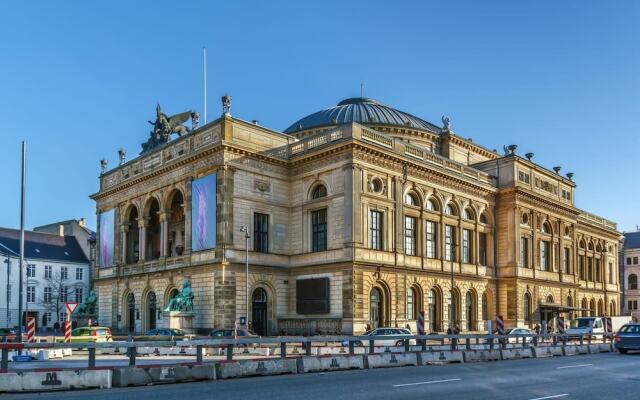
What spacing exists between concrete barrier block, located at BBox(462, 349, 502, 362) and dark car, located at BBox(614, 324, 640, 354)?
25.6 feet

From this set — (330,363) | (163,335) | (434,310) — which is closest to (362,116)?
(434,310)

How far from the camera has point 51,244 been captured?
3423 inches

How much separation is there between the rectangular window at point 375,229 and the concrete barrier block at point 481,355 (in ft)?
59.5

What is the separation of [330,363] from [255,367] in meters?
3.32

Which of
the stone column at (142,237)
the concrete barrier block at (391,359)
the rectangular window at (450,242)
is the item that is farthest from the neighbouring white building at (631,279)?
the concrete barrier block at (391,359)

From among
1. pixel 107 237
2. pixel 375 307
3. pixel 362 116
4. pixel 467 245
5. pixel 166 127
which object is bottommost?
pixel 375 307

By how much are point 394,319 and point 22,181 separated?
26.4 meters

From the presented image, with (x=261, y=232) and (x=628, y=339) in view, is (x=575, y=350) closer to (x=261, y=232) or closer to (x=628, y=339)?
(x=628, y=339)

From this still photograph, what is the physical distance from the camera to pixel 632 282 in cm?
11181

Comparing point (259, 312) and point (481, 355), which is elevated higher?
point (259, 312)

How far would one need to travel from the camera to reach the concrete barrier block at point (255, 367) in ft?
65.1

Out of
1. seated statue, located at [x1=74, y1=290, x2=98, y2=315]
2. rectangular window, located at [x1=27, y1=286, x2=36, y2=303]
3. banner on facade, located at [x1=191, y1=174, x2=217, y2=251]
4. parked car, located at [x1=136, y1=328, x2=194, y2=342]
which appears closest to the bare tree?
rectangular window, located at [x1=27, y1=286, x2=36, y2=303]

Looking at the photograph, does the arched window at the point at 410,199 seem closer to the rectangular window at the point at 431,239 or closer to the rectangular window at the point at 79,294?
the rectangular window at the point at 431,239

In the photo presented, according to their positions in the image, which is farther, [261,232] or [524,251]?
[524,251]
